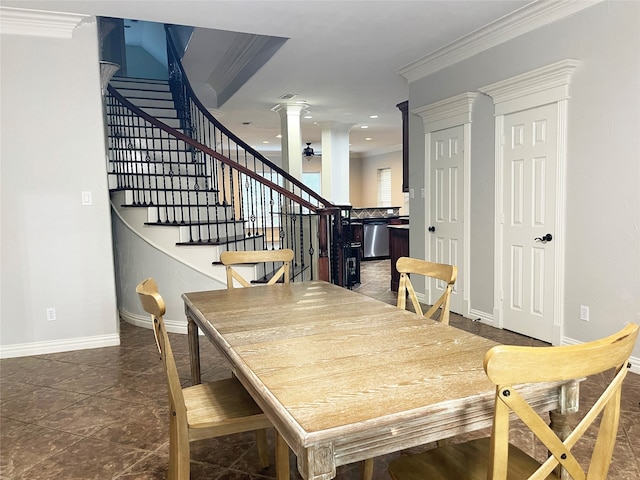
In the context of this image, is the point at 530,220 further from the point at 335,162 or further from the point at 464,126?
the point at 335,162

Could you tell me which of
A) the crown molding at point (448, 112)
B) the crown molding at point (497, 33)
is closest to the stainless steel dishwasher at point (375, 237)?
the crown molding at point (448, 112)

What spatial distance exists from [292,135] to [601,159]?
4834mm

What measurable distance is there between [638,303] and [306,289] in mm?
2352

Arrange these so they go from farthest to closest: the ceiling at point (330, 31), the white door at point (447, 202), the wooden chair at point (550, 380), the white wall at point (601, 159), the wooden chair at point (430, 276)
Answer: the white door at point (447, 202), the ceiling at point (330, 31), the white wall at point (601, 159), the wooden chair at point (430, 276), the wooden chair at point (550, 380)

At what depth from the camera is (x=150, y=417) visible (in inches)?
102

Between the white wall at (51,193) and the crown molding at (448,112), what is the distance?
333 centimetres

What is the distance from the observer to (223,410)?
1.73m

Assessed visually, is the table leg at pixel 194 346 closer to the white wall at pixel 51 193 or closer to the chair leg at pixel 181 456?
the chair leg at pixel 181 456

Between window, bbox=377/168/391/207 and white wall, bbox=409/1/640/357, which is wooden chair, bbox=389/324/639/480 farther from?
window, bbox=377/168/391/207

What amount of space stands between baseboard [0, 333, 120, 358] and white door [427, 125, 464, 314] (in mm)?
3391

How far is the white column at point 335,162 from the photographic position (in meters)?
8.98

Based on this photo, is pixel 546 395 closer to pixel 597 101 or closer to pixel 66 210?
pixel 597 101

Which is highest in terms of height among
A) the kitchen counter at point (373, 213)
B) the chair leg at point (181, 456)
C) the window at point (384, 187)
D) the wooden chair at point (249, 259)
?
the window at point (384, 187)

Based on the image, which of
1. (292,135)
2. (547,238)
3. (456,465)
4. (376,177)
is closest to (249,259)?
(456,465)
